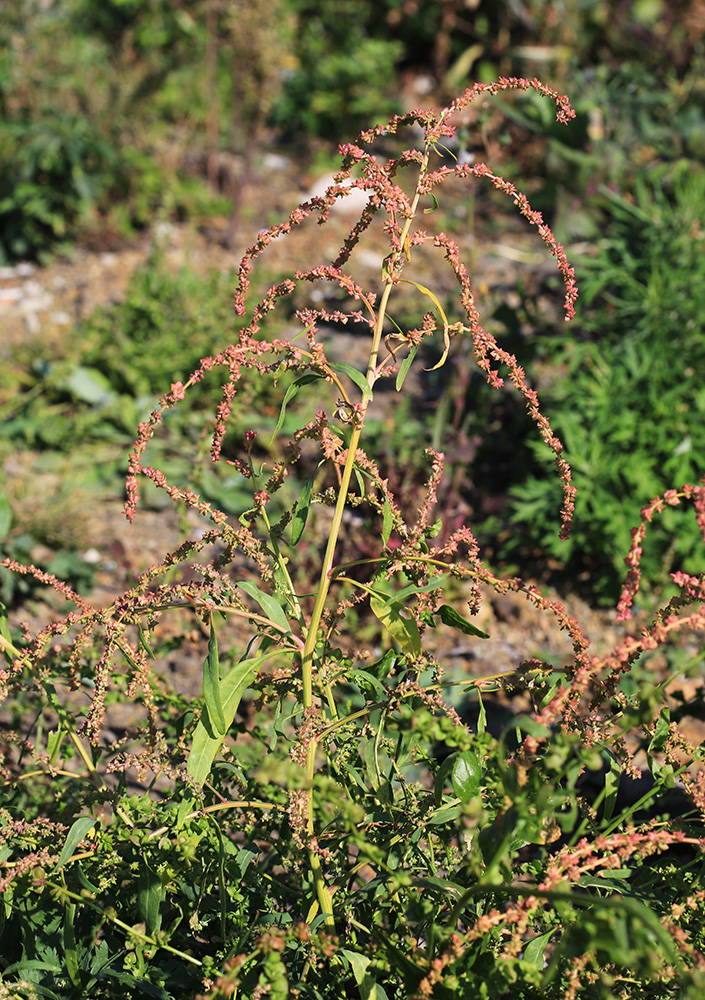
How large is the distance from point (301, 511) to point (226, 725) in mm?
335

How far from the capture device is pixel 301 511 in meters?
1.41

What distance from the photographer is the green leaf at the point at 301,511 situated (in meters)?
1.38

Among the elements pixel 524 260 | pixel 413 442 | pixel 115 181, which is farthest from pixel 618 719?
pixel 115 181

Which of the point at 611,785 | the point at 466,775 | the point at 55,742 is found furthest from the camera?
the point at 55,742

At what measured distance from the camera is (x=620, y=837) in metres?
1.19

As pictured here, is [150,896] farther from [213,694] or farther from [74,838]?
[213,694]

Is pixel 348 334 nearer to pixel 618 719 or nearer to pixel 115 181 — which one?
pixel 115 181

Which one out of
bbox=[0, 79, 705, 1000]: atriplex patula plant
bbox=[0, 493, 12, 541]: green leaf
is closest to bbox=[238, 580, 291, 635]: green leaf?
bbox=[0, 79, 705, 1000]: atriplex patula plant

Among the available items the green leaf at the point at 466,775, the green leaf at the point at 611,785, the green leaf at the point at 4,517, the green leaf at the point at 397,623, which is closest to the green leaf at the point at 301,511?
the green leaf at the point at 397,623

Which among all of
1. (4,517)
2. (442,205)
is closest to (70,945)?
(4,517)

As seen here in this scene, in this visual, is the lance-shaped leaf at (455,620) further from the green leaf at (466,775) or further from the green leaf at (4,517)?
the green leaf at (4,517)

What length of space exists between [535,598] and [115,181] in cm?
484

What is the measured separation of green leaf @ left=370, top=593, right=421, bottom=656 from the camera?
4.39 feet

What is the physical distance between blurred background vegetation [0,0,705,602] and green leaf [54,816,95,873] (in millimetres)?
1538
